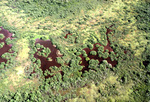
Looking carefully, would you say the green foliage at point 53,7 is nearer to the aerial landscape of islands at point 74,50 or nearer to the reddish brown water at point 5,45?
the aerial landscape of islands at point 74,50

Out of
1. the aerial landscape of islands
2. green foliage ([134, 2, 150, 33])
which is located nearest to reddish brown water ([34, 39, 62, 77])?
the aerial landscape of islands

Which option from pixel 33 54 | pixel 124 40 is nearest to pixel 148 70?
pixel 124 40

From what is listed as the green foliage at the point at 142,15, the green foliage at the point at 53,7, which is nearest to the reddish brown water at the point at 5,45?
the green foliage at the point at 53,7

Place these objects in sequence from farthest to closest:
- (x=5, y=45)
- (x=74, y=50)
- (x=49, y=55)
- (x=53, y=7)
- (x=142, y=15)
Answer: (x=53, y=7)
(x=142, y=15)
(x=5, y=45)
(x=74, y=50)
(x=49, y=55)

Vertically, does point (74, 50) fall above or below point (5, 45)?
above

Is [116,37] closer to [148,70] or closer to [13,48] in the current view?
[148,70]

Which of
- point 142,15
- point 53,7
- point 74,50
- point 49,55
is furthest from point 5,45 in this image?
point 142,15

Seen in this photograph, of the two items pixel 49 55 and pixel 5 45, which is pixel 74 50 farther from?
pixel 5 45

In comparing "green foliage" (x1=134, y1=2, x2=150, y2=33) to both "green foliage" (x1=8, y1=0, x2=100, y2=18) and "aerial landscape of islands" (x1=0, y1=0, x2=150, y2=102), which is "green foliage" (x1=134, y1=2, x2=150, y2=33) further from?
"green foliage" (x1=8, y1=0, x2=100, y2=18)
